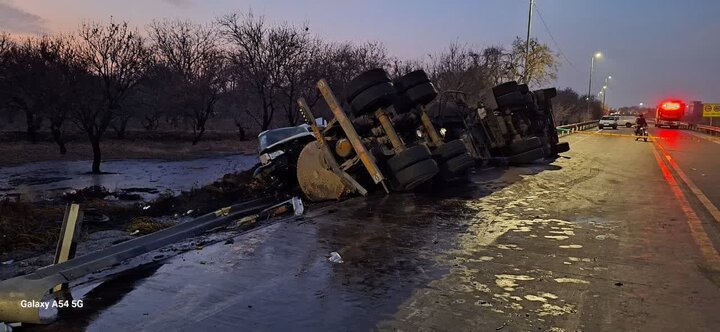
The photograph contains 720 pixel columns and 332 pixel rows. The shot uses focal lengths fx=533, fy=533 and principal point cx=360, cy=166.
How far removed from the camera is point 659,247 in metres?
5.81

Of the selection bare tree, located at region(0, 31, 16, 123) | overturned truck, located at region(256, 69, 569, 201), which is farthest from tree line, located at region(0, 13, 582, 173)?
overturned truck, located at region(256, 69, 569, 201)

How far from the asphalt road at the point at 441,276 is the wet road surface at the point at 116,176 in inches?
463

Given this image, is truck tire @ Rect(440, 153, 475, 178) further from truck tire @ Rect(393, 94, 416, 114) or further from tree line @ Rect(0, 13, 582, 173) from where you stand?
tree line @ Rect(0, 13, 582, 173)

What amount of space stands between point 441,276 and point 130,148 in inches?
1498

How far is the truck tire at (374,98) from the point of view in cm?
886

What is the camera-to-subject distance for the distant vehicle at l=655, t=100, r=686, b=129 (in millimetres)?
69562

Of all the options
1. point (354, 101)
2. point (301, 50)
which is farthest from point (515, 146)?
point (301, 50)

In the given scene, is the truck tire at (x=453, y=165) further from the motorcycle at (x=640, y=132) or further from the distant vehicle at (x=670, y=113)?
the distant vehicle at (x=670, y=113)

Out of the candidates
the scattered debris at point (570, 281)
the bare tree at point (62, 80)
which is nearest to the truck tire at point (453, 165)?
the scattered debris at point (570, 281)

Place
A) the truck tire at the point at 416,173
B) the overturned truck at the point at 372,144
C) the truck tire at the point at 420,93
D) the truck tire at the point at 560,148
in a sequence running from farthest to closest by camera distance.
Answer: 1. the truck tire at the point at 560,148
2. the truck tire at the point at 420,93
3. the overturned truck at the point at 372,144
4. the truck tire at the point at 416,173

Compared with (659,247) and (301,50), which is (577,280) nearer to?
(659,247)

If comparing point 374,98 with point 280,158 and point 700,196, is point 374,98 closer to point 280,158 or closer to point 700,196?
point 280,158

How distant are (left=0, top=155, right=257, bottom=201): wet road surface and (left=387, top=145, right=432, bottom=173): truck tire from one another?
33.1ft

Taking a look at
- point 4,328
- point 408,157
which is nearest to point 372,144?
point 408,157
